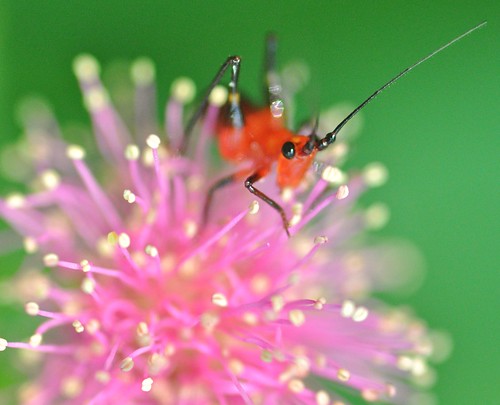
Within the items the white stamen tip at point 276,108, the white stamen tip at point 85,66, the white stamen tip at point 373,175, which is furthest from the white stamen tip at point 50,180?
the white stamen tip at point 373,175

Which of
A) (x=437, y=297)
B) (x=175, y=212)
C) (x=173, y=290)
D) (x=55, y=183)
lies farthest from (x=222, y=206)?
(x=437, y=297)

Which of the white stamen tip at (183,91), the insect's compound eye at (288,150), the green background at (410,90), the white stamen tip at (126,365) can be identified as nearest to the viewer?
the white stamen tip at (126,365)

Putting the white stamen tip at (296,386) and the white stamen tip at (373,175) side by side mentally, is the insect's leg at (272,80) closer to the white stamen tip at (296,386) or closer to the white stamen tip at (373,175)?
the white stamen tip at (373,175)

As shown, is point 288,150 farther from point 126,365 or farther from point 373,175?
point 126,365

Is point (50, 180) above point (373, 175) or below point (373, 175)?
below

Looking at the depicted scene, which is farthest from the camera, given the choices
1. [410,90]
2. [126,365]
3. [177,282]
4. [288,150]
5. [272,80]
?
[410,90]

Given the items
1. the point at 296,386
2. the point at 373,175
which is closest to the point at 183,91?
the point at 373,175
